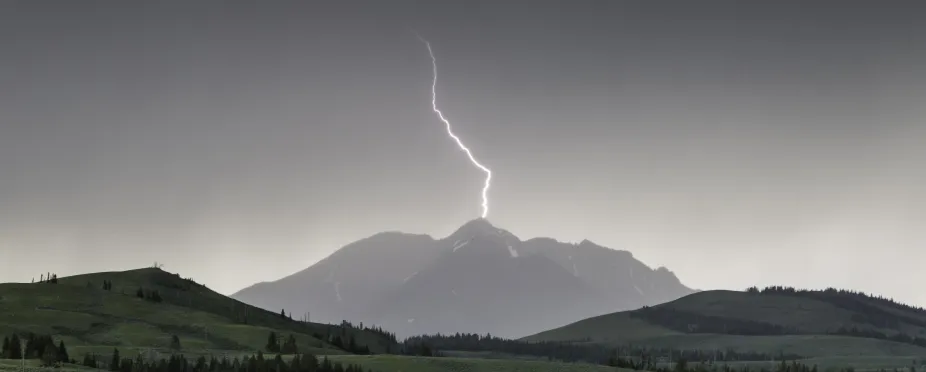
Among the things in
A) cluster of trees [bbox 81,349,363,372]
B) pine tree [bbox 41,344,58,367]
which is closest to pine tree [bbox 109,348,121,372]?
cluster of trees [bbox 81,349,363,372]

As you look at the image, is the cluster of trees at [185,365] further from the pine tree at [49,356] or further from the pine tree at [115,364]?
the pine tree at [49,356]

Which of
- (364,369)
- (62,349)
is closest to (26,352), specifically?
(62,349)

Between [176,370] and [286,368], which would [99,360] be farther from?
[286,368]

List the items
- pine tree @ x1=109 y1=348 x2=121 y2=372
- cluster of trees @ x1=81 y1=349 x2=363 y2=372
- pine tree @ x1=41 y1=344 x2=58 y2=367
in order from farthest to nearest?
cluster of trees @ x1=81 y1=349 x2=363 y2=372
pine tree @ x1=109 y1=348 x2=121 y2=372
pine tree @ x1=41 y1=344 x2=58 y2=367

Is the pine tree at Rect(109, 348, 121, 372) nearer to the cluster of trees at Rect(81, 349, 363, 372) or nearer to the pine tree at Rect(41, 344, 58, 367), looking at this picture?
the cluster of trees at Rect(81, 349, 363, 372)


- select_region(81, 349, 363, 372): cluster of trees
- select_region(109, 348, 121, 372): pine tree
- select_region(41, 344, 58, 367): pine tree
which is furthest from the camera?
select_region(81, 349, 363, 372): cluster of trees

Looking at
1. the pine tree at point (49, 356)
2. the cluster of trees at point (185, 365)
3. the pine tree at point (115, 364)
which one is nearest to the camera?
the pine tree at point (49, 356)

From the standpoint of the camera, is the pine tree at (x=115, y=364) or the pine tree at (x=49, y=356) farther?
the pine tree at (x=115, y=364)

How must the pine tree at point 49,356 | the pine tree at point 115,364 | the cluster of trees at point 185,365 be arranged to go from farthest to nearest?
the cluster of trees at point 185,365
the pine tree at point 115,364
the pine tree at point 49,356

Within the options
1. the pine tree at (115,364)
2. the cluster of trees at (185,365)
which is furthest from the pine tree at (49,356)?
the pine tree at (115,364)

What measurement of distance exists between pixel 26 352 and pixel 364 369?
58.2 meters

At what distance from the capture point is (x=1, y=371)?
443ft

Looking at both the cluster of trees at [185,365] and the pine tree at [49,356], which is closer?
the pine tree at [49,356]

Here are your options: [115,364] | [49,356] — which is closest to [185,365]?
[115,364]
